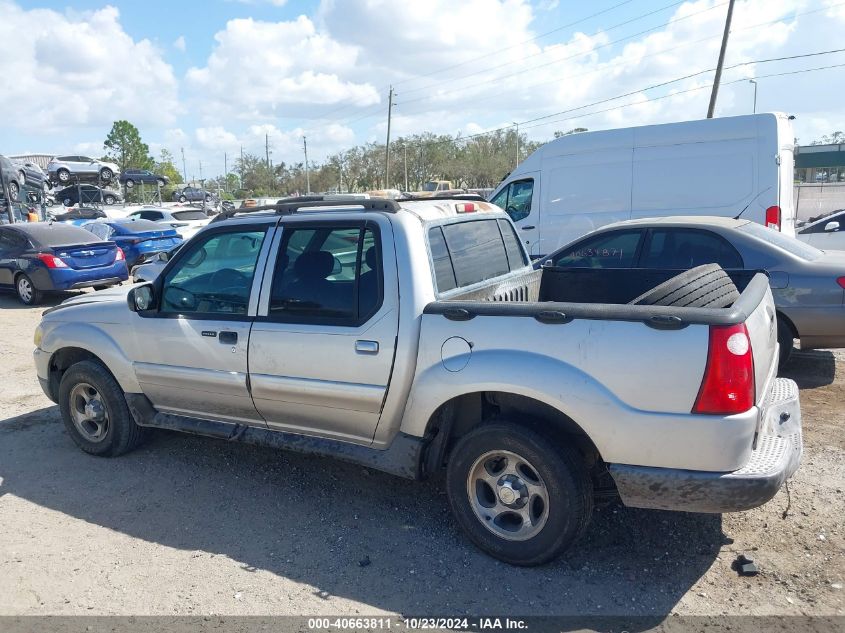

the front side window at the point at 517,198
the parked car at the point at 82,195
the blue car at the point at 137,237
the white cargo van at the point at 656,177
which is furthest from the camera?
the parked car at the point at 82,195

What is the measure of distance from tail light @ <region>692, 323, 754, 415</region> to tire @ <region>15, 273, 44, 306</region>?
12871 millimetres

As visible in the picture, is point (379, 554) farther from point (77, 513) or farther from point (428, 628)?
point (77, 513)

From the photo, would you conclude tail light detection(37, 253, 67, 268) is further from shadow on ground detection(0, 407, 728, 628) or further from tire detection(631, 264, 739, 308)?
tire detection(631, 264, 739, 308)

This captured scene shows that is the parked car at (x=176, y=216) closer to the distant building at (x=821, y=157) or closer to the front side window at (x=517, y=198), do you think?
the front side window at (x=517, y=198)

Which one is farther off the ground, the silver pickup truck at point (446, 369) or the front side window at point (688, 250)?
the front side window at point (688, 250)

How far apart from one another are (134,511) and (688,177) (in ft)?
28.4

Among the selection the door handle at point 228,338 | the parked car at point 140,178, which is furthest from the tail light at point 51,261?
the parked car at point 140,178

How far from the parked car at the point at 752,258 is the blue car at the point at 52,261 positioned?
959 cm

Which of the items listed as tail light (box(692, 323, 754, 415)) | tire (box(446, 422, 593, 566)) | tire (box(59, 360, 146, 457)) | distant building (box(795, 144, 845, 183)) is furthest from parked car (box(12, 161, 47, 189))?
distant building (box(795, 144, 845, 183))

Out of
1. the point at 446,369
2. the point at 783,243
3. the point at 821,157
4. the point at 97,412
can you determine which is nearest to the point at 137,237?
the point at 97,412

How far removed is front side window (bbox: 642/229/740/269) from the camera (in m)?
6.43

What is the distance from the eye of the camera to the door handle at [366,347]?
3596mm

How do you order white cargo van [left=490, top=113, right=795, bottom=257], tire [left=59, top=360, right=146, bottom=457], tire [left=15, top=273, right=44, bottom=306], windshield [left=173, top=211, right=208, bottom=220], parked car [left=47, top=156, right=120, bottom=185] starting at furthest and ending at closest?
parked car [left=47, top=156, right=120, bottom=185], windshield [left=173, top=211, right=208, bottom=220], tire [left=15, top=273, right=44, bottom=306], white cargo van [left=490, top=113, right=795, bottom=257], tire [left=59, top=360, right=146, bottom=457]

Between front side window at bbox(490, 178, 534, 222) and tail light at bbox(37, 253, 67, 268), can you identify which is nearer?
front side window at bbox(490, 178, 534, 222)
